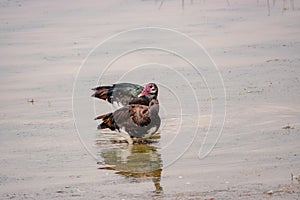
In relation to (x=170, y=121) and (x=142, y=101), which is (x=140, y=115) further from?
(x=170, y=121)

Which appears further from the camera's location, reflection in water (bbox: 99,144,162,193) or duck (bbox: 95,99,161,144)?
duck (bbox: 95,99,161,144)

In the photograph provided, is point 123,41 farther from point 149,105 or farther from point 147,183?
point 147,183

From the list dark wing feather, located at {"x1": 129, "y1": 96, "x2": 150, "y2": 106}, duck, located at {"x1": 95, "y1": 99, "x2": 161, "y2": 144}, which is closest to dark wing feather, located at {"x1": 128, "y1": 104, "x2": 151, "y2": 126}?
duck, located at {"x1": 95, "y1": 99, "x2": 161, "y2": 144}

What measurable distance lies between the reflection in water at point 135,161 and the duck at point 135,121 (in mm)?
150

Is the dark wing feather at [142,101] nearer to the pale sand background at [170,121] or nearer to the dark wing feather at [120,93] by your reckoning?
the dark wing feather at [120,93]

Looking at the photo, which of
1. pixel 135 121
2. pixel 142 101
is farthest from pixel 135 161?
pixel 142 101

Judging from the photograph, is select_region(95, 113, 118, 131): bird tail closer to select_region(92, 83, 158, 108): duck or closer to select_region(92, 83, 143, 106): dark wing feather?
select_region(92, 83, 158, 108): duck

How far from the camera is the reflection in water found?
24.2ft

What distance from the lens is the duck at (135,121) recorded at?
8875mm

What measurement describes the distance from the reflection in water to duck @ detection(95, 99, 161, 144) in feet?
0.49

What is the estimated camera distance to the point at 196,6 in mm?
18469

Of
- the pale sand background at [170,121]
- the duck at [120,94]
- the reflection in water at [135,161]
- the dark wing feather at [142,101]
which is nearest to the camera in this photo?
the pale sand background at [170,121]

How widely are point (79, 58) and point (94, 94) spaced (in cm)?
316

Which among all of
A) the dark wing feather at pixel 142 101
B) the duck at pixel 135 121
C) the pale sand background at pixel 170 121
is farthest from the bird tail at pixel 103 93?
the duck at pixel 135 121
